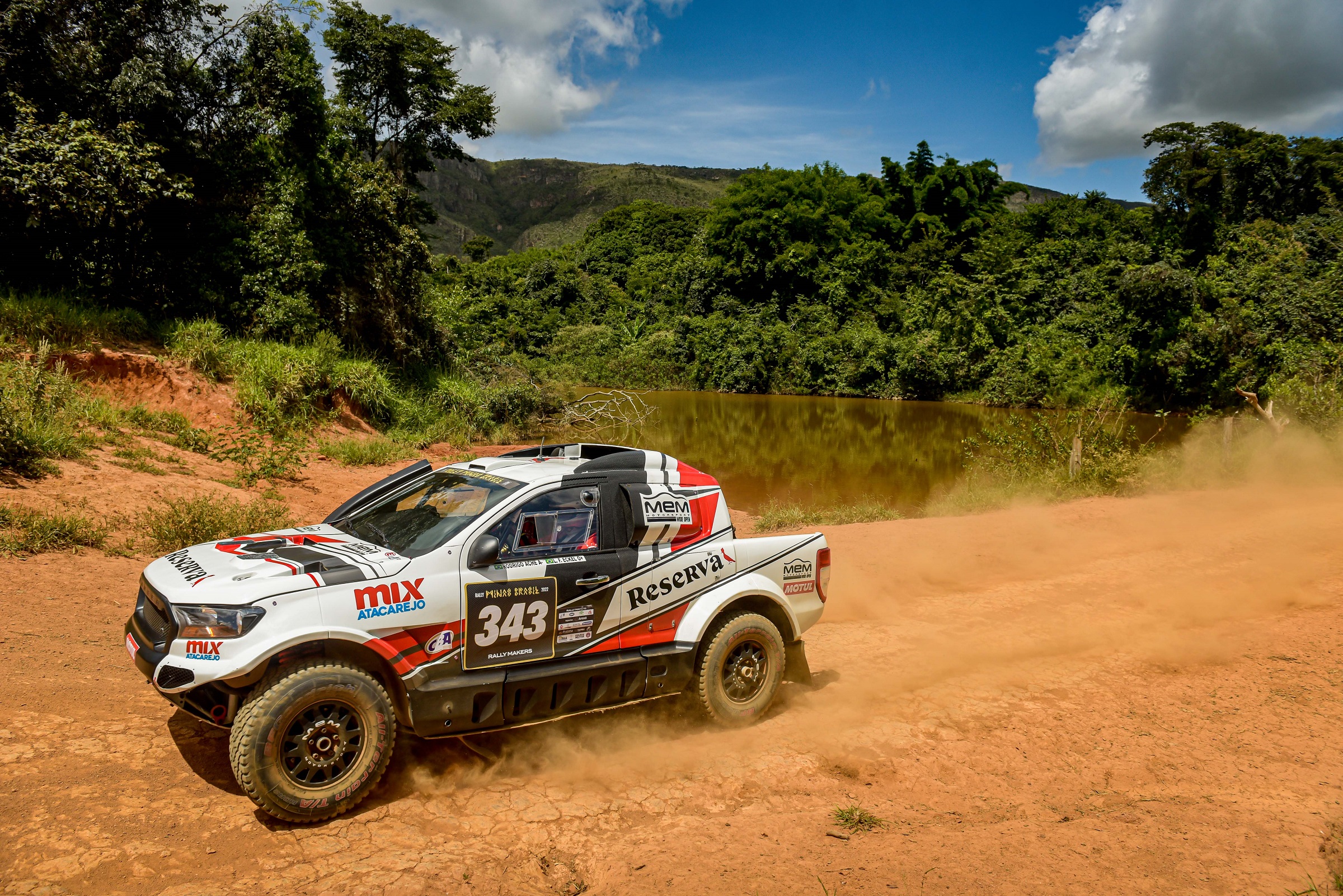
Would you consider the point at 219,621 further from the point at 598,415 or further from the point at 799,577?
the point at 598,415

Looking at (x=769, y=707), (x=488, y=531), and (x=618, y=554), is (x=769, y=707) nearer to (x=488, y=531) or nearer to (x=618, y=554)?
(x=618, y=554)

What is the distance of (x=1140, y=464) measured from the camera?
58.4 feet

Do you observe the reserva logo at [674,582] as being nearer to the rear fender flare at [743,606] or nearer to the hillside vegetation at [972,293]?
the rear fender flare at [743,606]

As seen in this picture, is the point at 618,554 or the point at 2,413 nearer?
the point at 618,554

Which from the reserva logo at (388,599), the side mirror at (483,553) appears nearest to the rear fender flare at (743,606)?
the side mirror at (483,553)

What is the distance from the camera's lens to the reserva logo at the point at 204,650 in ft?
14.4

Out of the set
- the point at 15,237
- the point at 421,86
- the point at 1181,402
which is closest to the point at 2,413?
the point at 15,237

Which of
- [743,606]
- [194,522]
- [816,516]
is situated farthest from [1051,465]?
[194,522]

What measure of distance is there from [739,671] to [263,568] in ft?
11.3

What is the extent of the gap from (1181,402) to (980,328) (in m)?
12.7

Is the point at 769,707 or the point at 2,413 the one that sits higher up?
the point at 2,413

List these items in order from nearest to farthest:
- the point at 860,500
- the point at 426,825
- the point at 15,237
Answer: the point at 426,825 < the point at 15,237 < the point at 860,500

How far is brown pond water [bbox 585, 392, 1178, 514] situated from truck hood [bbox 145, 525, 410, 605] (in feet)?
44.4

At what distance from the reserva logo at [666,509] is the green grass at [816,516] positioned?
338 inches
